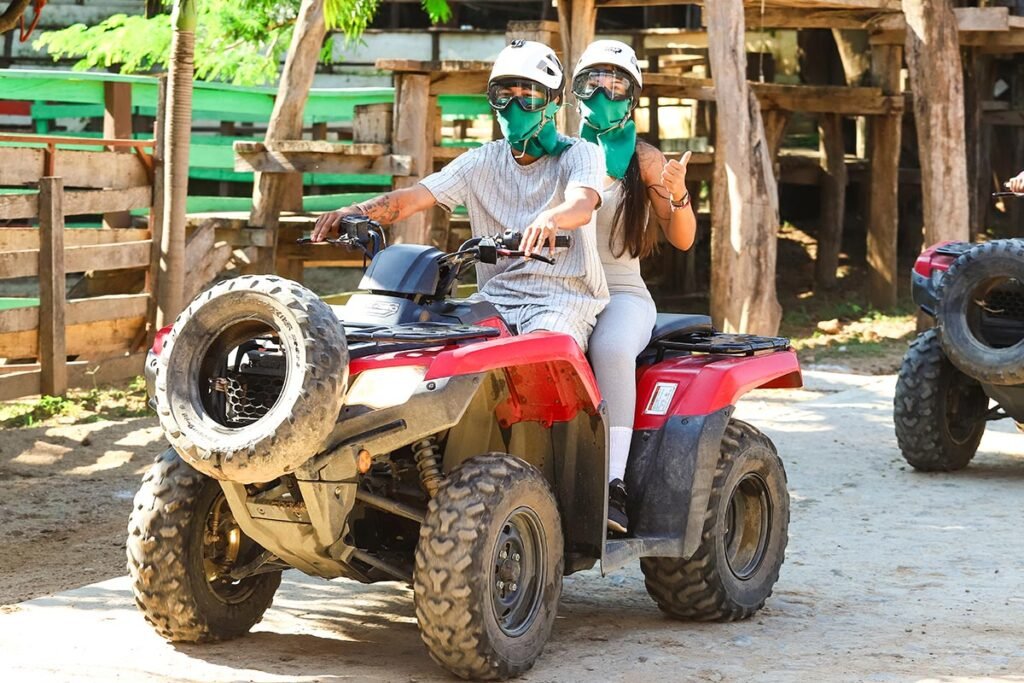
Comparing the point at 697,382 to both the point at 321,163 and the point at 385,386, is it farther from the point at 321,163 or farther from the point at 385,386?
the point at 321,163

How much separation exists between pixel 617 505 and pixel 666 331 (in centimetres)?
71

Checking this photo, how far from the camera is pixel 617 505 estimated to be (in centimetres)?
514

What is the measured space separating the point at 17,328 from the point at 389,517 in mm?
5856

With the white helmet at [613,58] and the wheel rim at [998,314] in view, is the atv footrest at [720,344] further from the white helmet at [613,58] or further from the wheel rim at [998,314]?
the wheel rim at [998,314]

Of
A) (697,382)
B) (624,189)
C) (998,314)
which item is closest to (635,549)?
(697,382)

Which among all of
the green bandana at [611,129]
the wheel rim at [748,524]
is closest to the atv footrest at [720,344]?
the wheel rim at [748,524]

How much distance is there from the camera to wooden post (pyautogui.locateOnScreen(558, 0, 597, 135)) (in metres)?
11.5

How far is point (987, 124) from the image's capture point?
17.5 metres

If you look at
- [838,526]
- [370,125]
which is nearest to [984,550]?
[838,526]

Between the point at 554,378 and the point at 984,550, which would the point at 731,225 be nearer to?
the point at 984,550

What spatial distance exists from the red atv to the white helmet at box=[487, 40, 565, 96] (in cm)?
59

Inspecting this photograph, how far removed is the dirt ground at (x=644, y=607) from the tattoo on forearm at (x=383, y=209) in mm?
1376

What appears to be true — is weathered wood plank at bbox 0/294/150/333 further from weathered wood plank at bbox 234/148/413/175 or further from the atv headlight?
the atv headlight

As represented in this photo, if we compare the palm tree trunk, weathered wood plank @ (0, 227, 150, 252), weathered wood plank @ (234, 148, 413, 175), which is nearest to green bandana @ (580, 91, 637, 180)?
the palm tree trunk
